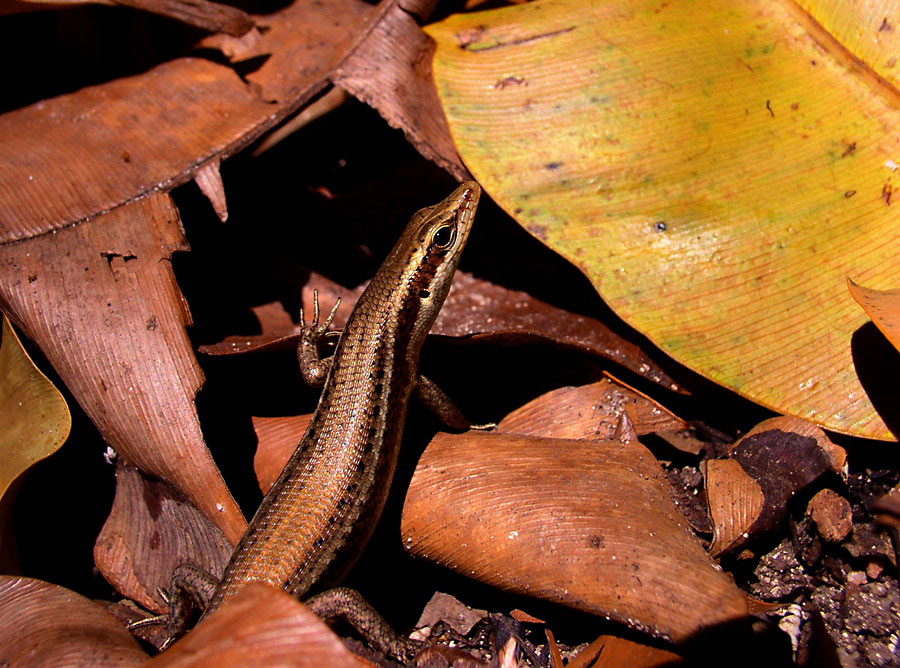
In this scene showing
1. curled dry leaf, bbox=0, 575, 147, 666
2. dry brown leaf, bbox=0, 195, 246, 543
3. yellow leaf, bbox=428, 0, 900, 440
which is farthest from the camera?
yellow leaf, bbox=428, 0, 900, 440

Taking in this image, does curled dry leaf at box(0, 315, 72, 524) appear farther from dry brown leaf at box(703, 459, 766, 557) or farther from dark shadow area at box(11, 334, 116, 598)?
dry brown leaf at box(703, 459, 766, 557)

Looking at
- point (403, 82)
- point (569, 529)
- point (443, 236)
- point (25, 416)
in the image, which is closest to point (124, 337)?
point (25, 416)

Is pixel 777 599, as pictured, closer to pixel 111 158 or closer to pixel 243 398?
pixel 243 398

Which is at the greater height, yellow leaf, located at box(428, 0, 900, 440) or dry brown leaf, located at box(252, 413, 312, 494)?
yellow leaf, located at box(428, 0, 900, 440)

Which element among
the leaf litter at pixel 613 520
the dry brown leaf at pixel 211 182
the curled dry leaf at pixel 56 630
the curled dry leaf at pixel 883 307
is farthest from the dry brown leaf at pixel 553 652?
the dry brown leaf at pixel 211 182

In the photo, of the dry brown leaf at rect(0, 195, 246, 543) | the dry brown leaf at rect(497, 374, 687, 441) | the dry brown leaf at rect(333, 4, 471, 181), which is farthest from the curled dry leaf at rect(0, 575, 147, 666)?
the dry brown leaf at rect(333, 4, 471, 181)

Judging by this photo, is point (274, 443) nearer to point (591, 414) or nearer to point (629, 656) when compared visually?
point (591, 414)

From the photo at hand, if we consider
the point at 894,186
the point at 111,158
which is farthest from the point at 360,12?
the point at 894,186
